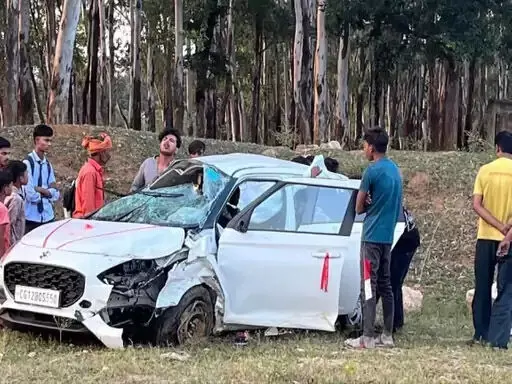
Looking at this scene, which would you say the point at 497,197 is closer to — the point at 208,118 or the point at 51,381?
the point at 51,381

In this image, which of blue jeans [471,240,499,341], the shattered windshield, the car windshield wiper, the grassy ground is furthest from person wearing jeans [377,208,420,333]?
the car windshield wiper

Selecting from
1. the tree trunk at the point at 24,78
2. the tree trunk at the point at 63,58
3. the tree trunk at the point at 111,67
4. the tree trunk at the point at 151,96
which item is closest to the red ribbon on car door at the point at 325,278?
the tree trunk at the point at 63,58

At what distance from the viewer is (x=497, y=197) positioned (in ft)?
24.9

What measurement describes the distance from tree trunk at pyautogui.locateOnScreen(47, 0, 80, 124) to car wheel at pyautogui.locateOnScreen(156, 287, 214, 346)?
41.5 feet

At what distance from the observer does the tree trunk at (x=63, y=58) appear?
18641 millimetres

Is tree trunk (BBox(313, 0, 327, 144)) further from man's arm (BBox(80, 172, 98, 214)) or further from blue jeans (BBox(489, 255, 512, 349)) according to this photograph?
blue jeans (BBox(489, 255, 512, 349))

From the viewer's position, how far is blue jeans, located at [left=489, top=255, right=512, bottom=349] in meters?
7.58

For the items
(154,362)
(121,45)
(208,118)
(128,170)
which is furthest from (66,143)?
(121,45)

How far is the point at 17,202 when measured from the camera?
26.1ft

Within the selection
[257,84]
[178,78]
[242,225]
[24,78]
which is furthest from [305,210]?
[257,84]

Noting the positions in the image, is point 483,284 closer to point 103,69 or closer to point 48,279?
point 48,279

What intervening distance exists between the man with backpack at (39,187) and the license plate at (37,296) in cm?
181

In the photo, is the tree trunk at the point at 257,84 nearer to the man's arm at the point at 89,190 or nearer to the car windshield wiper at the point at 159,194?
the man's arm at the point at 89,190

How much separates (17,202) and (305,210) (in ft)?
9.01
